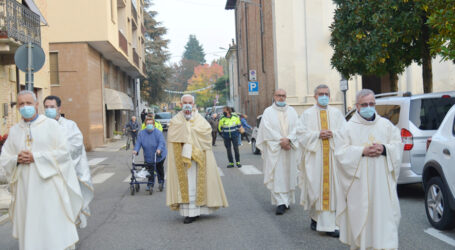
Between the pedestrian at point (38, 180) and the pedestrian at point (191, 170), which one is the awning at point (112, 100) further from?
the pedestrian at point (38, 180)

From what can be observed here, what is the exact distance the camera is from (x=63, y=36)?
25625mm

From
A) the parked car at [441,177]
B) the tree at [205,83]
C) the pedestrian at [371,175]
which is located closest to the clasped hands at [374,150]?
the pedestrian at [371,175]

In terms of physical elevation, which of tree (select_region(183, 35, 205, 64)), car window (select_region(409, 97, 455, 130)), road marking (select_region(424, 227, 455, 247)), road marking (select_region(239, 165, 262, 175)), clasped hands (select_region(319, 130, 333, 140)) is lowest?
road marking (select_region(424, 227, 455, 247))

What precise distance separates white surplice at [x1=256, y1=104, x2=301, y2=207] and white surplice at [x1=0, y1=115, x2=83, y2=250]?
3.74 metres

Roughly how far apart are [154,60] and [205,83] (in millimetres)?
49903

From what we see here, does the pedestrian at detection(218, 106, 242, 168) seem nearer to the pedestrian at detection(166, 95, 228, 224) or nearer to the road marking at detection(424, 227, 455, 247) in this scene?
the pedestrian at detection(166, 95, 228, 224)

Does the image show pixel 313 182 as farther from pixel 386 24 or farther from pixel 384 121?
pixel 386 24

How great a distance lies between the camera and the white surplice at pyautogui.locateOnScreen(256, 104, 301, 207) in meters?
8.43

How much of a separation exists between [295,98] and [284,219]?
22291mm

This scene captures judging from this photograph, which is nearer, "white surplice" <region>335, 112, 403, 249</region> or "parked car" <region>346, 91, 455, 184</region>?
"white surplice" <region>335, 112, 403, 249</region>

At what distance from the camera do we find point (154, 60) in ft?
191

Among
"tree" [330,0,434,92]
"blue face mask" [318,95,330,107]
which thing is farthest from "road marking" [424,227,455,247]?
"tree" [330,0,434,92]

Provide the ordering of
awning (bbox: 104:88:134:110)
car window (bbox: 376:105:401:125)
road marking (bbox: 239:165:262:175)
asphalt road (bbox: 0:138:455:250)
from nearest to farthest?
asphalt road (bbox: 0:138:455:250) → car window (bbox: 376:105:401:125) → road marking (bbox: 239:165:262:175) → awning (bbox: 104:88:134:110)

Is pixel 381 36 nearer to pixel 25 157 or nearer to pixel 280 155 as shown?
pixel 280 155
